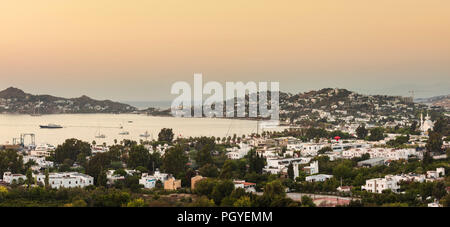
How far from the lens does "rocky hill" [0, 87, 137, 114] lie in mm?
64688

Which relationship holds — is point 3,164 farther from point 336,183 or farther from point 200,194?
point 336,183

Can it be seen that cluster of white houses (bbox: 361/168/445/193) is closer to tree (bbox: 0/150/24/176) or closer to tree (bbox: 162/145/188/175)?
tree (bbox: 162/145/188/175)

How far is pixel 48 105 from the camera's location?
66.9 metres

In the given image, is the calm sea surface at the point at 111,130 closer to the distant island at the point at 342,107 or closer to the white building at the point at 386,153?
the distant island at the point at 342,107

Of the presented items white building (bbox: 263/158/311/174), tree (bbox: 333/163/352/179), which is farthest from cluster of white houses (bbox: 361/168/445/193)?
white building (bbox: 263/158/311/174)

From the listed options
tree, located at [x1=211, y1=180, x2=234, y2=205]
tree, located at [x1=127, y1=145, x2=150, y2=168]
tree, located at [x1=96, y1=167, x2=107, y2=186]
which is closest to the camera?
tree, located at [x1=211, y1=180, x2=234, y2=205]

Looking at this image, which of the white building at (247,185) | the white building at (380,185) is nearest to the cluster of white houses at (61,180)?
the white building at (247,185)

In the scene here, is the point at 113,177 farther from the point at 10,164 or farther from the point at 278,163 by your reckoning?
the point at 278,163

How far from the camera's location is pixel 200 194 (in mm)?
9438

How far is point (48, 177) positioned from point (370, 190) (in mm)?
6391

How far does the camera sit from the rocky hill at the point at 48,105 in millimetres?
64688

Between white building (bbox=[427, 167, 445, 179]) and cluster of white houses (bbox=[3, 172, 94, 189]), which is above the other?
white building (bbox=[427, 167, 445, 179])
